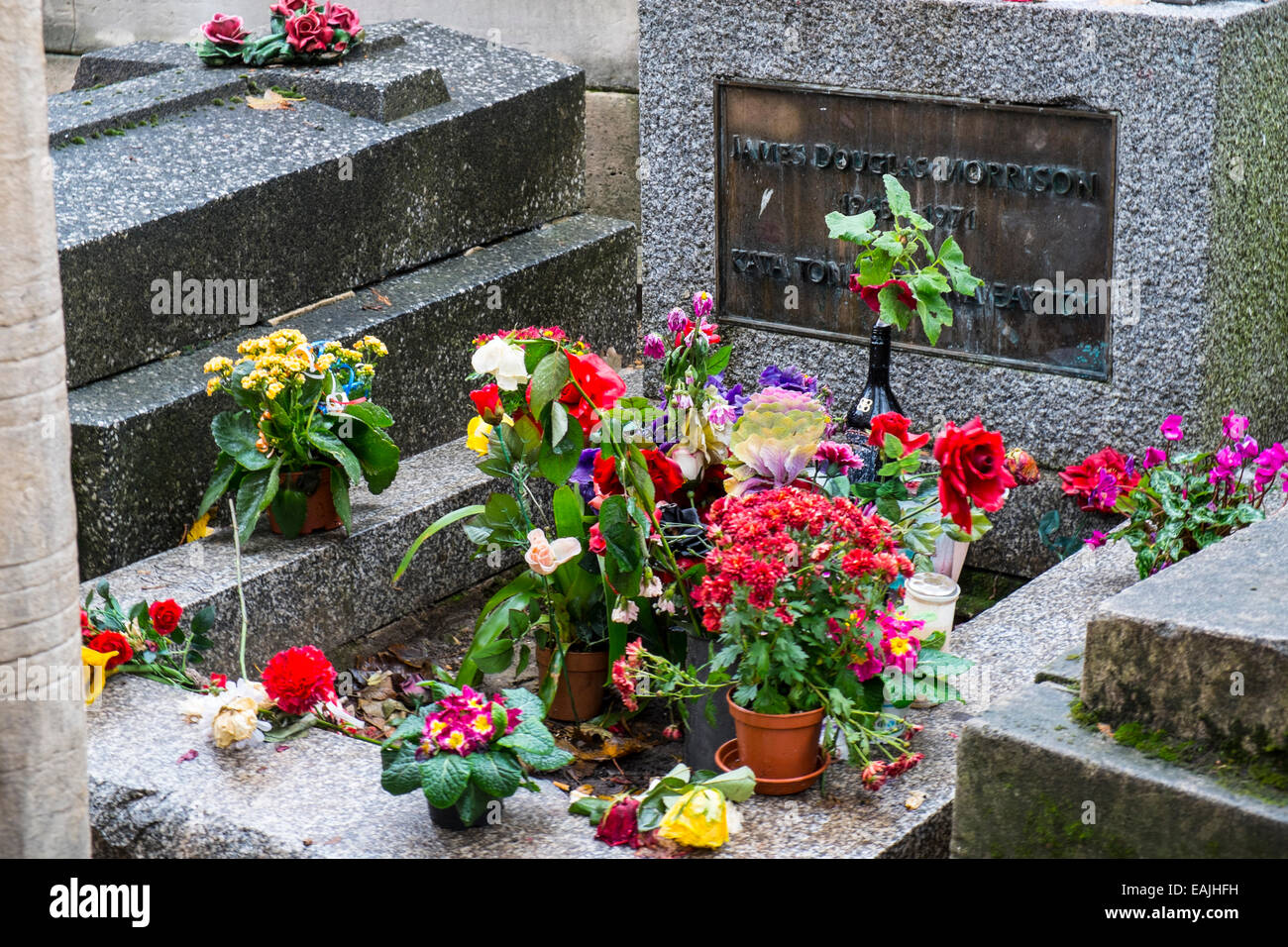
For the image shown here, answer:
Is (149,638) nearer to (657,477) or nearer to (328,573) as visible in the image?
(328,573)

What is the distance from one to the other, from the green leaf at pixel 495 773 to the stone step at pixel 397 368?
1558 millimetres

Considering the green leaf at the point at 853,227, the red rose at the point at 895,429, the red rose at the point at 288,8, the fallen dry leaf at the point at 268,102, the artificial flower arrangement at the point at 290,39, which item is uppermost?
the red rose at the point at 288,8

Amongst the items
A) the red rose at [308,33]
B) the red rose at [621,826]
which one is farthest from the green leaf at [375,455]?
the red rose at [308,33]

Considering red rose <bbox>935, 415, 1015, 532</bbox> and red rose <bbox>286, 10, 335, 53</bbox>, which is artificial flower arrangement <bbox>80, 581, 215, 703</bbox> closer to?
red rose <bbox>935, 415, 1015, 532</bbox>

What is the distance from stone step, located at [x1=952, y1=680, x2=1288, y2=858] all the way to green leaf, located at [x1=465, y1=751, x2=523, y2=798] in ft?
2.26

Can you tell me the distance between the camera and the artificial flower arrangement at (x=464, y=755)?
7.64 feet

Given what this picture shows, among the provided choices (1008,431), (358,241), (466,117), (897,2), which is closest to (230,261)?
(358,241)

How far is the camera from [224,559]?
3414mm

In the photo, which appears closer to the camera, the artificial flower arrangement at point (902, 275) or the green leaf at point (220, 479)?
the artificial flower arrangement at point (902, 275)

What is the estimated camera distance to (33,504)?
183cm

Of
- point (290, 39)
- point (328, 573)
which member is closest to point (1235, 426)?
point (328, 573)

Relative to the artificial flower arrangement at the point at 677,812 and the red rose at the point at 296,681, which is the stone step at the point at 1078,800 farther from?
the red rose at the point at 296,681

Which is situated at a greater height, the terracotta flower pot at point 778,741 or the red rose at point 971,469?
the red rose at point 971,469

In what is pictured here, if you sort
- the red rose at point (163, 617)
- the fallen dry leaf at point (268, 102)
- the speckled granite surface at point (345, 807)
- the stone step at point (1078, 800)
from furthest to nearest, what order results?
1. the fallen dry leaf at point (268, 102)
2. the red rose at point (163, 617)
3. the speckled granite surface at point (345, 807)
4. the stone step at point (1078, 800)
